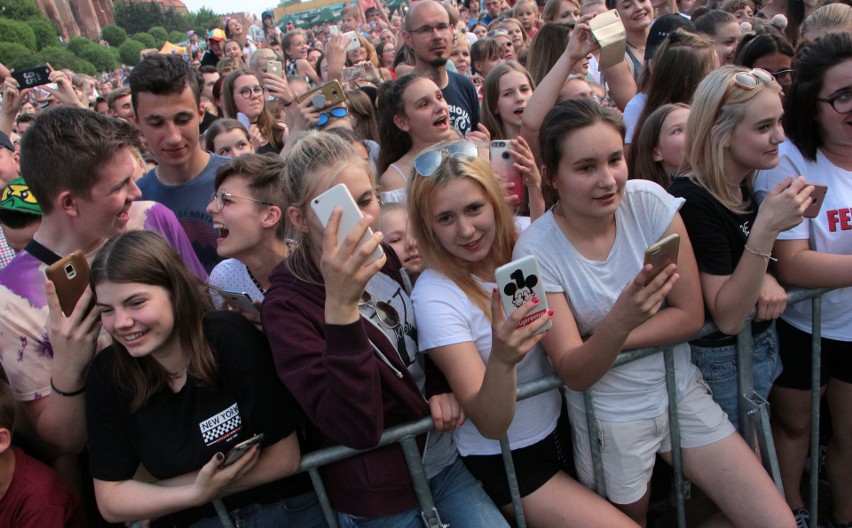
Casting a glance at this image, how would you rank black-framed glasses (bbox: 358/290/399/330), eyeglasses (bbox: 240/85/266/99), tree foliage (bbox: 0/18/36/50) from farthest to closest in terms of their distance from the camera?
tree foliage (bbox: 0/18/36/50)
eyeglasses (bbox: 240/85/266/99)
black-framed glasses (bbox: 358/290/399/330)

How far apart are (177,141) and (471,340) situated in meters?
2.19

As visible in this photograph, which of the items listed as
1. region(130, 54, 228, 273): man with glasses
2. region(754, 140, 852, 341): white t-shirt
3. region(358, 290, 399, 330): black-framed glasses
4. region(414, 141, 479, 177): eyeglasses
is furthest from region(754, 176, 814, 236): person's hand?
region(130, 54, 228, 273): man with glasses

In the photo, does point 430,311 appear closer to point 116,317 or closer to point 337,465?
point 337,465

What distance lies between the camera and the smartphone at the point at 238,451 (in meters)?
1.67

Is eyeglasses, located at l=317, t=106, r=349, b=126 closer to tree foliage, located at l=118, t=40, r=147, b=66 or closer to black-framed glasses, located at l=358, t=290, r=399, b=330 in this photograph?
black-framed glasses, located at l=358, t=290, r=399, b=330

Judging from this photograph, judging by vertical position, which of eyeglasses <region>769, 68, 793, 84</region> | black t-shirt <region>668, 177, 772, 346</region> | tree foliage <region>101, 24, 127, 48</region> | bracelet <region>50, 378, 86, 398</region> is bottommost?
black t-shirt <region>668, 177, 772, 346</region>

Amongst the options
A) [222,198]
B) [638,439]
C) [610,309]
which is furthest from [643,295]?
[222,198]

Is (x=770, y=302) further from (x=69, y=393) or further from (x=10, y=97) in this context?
(x=10, y=97)

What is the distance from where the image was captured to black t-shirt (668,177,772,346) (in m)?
2.13

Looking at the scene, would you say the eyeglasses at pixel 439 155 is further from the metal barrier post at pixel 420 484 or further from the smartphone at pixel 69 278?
the smartphone at pixel 69 278

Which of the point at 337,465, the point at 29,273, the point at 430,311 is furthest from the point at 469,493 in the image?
the point at 29,273

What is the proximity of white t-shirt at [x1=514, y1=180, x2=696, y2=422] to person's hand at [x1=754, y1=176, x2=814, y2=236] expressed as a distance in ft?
0.94

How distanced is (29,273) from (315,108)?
73.1 inches

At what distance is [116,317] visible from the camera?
1.73 meters
